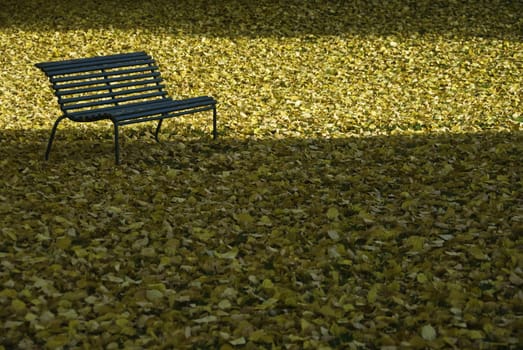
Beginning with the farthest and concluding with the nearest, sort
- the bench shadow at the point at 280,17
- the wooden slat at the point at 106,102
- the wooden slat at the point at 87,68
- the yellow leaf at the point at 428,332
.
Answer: the bench shadow at the point at 280,17
the wooden slat at the point at 87,68
the wooden slat at the point at 106,102
the yellow leaf at the point at 428,332

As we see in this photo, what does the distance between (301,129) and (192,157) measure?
1.34 meters

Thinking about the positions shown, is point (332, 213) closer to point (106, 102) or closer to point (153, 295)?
point (153, 295)

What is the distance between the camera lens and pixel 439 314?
4141 millimetres

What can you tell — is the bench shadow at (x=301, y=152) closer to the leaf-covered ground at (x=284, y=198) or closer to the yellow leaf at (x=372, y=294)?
the leaf-covered ground at (x=284, y=198)

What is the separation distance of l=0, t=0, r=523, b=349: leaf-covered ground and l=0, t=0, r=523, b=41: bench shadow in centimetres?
10

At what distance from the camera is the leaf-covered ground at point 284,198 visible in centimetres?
418

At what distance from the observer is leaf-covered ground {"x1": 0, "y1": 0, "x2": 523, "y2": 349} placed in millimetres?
4180

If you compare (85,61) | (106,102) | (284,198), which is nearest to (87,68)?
(85,61)

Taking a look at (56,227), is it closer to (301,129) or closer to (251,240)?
(251,240)

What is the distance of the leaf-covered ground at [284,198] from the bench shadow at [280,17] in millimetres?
97

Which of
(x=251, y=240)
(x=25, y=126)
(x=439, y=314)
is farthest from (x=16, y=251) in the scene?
(x=25, y=126)

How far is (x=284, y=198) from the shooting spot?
6.06 metres

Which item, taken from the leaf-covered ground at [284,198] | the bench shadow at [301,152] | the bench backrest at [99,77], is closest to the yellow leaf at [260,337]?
the leaf-covered ground at [284,198]

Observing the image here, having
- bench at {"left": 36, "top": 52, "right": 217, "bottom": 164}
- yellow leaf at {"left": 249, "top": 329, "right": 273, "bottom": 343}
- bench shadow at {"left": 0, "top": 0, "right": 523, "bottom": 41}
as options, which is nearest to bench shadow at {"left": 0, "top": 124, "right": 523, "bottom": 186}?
bench at {"left": 36, "top": 52, "right": 217, "bottom": 164}
